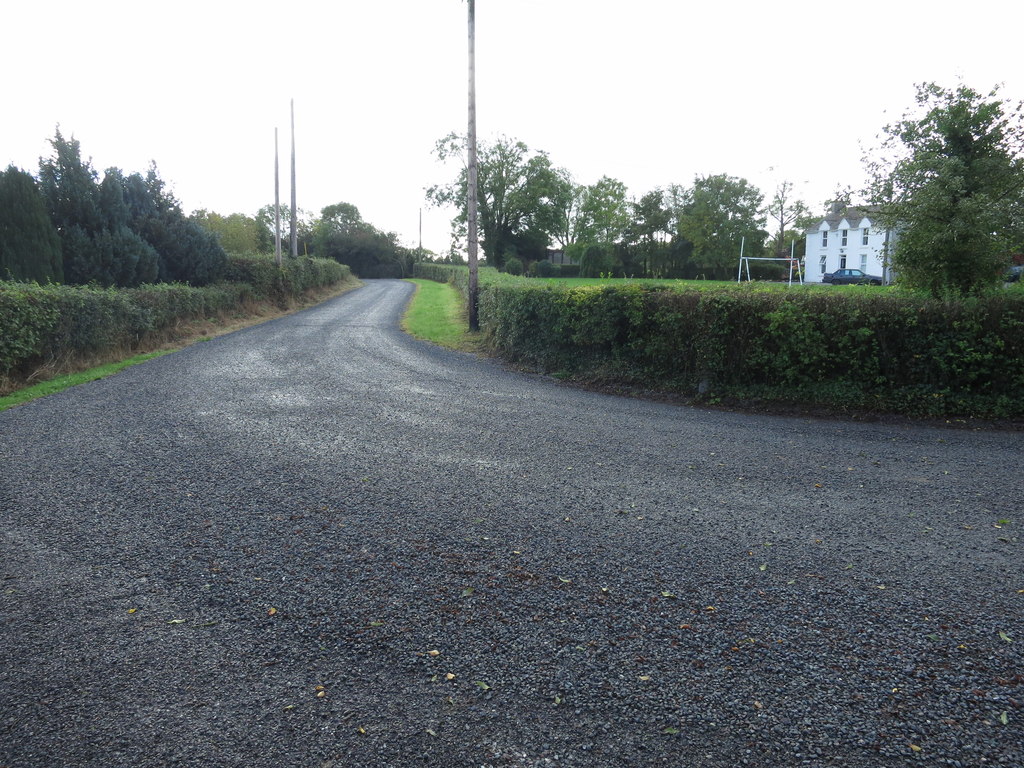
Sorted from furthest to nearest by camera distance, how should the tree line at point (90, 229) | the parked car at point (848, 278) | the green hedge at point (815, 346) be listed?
the parked car at point (848, 278)
the tree line at point (90, 229)
the green hedge at point (815, 346)

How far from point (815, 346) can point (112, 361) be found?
12909 millimetres

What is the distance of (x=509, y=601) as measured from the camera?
139 inches

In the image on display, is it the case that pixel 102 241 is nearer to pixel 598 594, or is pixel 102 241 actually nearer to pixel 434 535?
pixel 434 535

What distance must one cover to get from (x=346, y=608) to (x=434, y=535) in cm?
104

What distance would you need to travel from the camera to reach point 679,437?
7227mm

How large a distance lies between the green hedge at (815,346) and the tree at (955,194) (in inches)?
40.5

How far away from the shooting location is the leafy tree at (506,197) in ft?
211

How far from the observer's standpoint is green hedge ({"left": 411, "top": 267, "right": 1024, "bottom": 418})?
8.00 metres

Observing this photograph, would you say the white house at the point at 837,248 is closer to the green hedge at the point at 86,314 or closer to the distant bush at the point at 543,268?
the distant bush at the point at 543,268

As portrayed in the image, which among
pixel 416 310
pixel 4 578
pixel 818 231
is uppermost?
pixel 818 231

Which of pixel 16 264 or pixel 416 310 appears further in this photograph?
pixel 416 310

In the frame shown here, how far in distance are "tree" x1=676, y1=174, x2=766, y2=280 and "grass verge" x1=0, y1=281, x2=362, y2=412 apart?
46759mm

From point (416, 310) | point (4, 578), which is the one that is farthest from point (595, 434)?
point (416, 310)

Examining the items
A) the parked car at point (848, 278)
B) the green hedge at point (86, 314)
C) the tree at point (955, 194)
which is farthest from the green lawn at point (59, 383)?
the parked car at point (848, 278)
